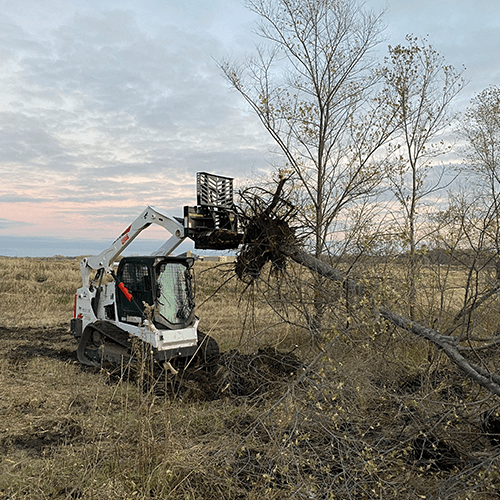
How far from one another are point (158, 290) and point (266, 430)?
456 cm

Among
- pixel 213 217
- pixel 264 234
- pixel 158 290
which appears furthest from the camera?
pixel 158 290

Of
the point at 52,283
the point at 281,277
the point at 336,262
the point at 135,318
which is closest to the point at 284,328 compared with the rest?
the point at 135,318

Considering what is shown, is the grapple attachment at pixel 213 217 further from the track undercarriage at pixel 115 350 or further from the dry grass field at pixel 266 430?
the track undercarriage at pixel 115 350

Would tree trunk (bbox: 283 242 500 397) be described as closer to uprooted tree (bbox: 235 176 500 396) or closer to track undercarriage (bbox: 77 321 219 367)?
uprooted tree (bbox: 235 176 500 396)

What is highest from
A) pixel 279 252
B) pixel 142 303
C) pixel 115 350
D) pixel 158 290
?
pixel 279 252

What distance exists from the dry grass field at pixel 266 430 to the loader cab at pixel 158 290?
1.18 meters

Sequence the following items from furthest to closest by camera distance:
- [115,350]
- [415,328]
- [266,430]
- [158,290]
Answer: [115,350], [158,290], [415,328], [266,430]

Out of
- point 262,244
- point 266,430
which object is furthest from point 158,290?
point 266,430

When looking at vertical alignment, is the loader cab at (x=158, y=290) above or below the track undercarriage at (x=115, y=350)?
above

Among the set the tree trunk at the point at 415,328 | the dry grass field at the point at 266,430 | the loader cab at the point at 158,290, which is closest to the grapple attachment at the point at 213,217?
the dry grass field at the point at 266,430

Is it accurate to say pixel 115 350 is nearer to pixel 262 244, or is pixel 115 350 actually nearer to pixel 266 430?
pixel 262 244

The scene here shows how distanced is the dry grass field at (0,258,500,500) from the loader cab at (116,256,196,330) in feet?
3.88

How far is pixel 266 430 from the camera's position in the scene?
164 inches

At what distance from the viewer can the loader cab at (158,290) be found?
8219 mm
